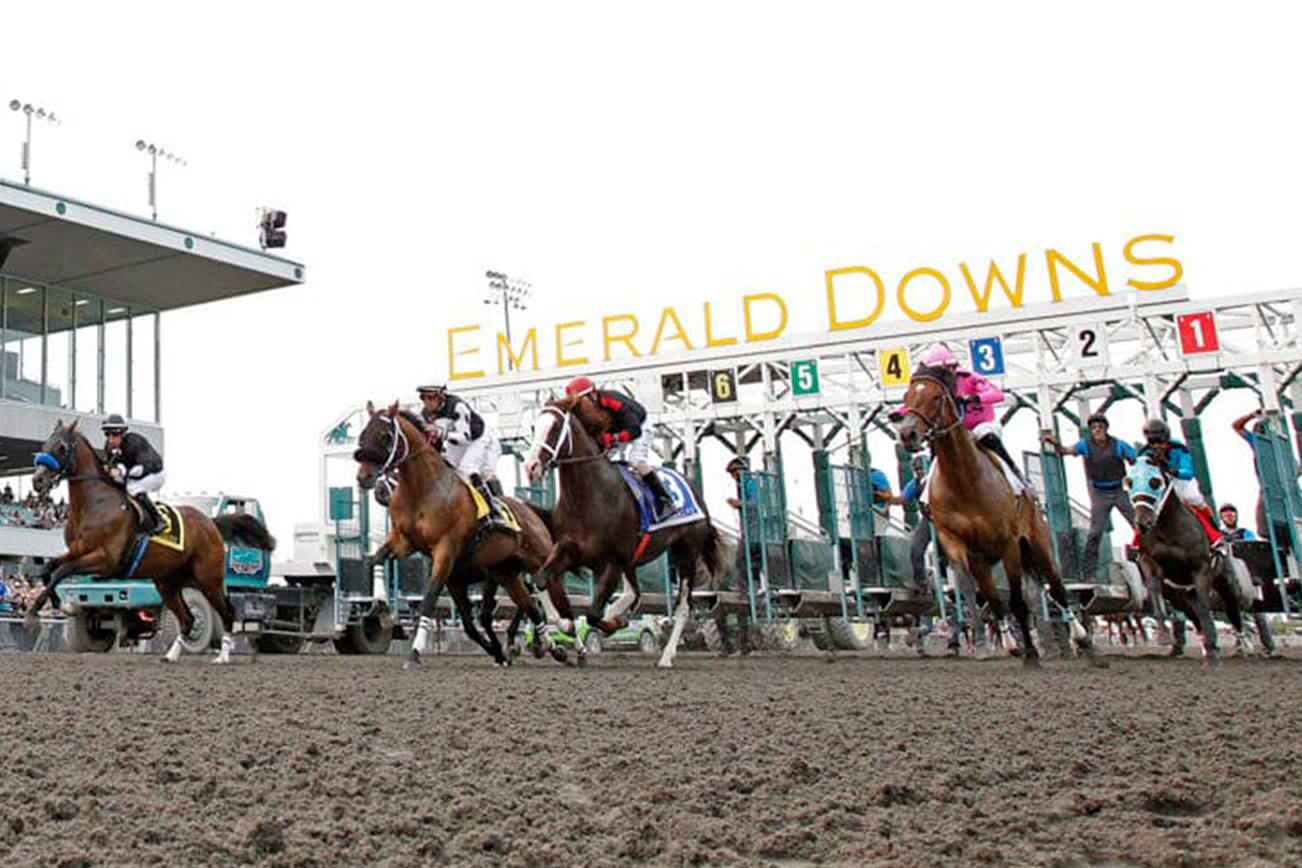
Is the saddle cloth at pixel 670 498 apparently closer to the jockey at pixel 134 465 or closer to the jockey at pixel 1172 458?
the jockey at pixel 1172 458

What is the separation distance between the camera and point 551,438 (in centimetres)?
943

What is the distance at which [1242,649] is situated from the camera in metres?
11.6

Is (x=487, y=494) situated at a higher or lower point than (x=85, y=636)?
higher

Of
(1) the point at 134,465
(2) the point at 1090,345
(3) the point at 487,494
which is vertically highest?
(2) the point at 1090,345

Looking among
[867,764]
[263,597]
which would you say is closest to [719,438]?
[263,597]

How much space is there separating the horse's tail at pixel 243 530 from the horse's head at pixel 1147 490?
28.0ft

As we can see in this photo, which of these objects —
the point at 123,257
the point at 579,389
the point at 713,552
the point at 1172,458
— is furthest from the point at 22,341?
the point at 1172,458

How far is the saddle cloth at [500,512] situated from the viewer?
10477 millimetres

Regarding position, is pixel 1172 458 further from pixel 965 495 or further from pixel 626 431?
pixel 626 431

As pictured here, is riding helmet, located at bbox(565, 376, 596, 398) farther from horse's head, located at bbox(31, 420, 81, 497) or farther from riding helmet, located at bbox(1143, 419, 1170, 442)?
riding helmet, located at bbox(1143, 419, 1170, 442)

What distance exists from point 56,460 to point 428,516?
331 cm

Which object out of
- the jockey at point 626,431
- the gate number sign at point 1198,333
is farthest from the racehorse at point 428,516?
the gate number sign at point 1198,333

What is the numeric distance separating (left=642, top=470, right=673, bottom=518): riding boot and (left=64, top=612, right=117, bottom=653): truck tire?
894cm

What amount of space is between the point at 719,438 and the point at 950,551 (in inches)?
728
